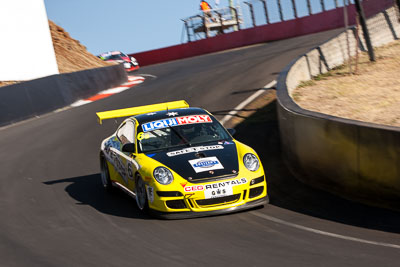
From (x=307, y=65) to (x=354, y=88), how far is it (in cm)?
242

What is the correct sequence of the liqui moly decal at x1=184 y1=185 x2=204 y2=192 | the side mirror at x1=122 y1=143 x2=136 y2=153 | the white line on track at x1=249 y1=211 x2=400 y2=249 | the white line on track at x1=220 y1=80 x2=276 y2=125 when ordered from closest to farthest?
the white line on track at x1=249 y1=211 x2=400 y2=249 < the liqui moly decal at x1=184 y1=185 x2=204 y2=192 < the side mirror at x1=122 y1=143 x2=136 y2=153 < the white line on track at x1=220 y1=80 x2=276 y2=125

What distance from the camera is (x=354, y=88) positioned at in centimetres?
1498

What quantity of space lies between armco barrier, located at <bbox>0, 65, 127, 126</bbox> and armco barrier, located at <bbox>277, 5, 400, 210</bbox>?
10043mm

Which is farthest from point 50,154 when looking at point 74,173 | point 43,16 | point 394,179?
point 43,16

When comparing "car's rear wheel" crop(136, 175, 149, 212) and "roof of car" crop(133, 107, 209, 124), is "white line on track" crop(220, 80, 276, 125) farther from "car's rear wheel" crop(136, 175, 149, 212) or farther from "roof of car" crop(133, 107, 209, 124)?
"car's rear wheel" crop(136, 175, 149, 212)

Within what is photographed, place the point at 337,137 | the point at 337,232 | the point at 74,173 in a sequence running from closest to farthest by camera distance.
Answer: the point at 337,232 → the point at 337,137 → the point at 74,173

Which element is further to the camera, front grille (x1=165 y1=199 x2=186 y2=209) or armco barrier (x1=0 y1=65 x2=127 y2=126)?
armco barrier (x1=0 y1=65 x2=127 y2=126)

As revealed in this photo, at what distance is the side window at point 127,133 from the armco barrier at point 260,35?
2511cm

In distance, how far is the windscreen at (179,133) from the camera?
9.63 meters

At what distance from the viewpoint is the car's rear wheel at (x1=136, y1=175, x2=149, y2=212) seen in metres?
8.84

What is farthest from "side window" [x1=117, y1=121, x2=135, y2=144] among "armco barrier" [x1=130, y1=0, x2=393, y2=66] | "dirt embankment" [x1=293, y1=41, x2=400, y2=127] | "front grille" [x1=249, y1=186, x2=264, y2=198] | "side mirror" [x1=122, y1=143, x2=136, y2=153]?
"armco barrier" [x1=130, y1=0, x2=393, y2=66]

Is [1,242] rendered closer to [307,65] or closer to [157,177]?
[157,177]

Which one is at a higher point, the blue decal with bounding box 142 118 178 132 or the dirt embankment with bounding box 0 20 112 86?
the dirt embankment with bounding box 0 20 112 86

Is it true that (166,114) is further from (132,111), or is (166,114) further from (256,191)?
(256,191)
